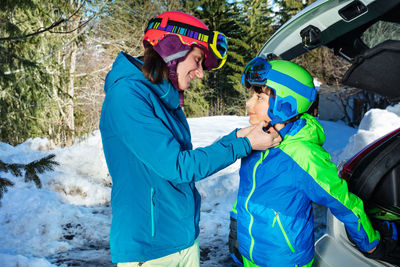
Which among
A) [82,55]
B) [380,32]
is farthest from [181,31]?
[82,55]

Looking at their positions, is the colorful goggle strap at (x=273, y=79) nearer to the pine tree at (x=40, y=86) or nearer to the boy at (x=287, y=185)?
the boy at (x=287, y=185)

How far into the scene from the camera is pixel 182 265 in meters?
1.84

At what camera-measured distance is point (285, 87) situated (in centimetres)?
199

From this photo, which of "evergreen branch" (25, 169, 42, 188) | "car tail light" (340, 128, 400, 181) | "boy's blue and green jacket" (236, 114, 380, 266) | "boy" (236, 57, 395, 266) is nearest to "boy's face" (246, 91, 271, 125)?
"boy" (236, 57, 395, 266)

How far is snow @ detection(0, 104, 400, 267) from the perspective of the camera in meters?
4.09

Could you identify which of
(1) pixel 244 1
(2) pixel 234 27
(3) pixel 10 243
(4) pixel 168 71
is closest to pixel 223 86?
(2) pixel 234 27

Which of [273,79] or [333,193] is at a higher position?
[273,79]

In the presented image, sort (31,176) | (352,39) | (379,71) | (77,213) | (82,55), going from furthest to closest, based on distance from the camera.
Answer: (82,55) → (77,213) → (352,39) → (31,176) → (379,71)

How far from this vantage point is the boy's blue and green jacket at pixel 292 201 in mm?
1737

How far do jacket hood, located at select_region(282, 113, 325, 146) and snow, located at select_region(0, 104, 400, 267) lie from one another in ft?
7.85

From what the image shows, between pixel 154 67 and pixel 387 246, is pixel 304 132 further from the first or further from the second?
pixel 154 67

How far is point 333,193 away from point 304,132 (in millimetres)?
378

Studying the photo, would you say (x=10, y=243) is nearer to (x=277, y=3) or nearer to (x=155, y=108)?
(x=155, y=108)

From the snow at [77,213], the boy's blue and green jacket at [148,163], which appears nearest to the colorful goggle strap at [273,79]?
the boy's blue and green jacket at [148,163]
